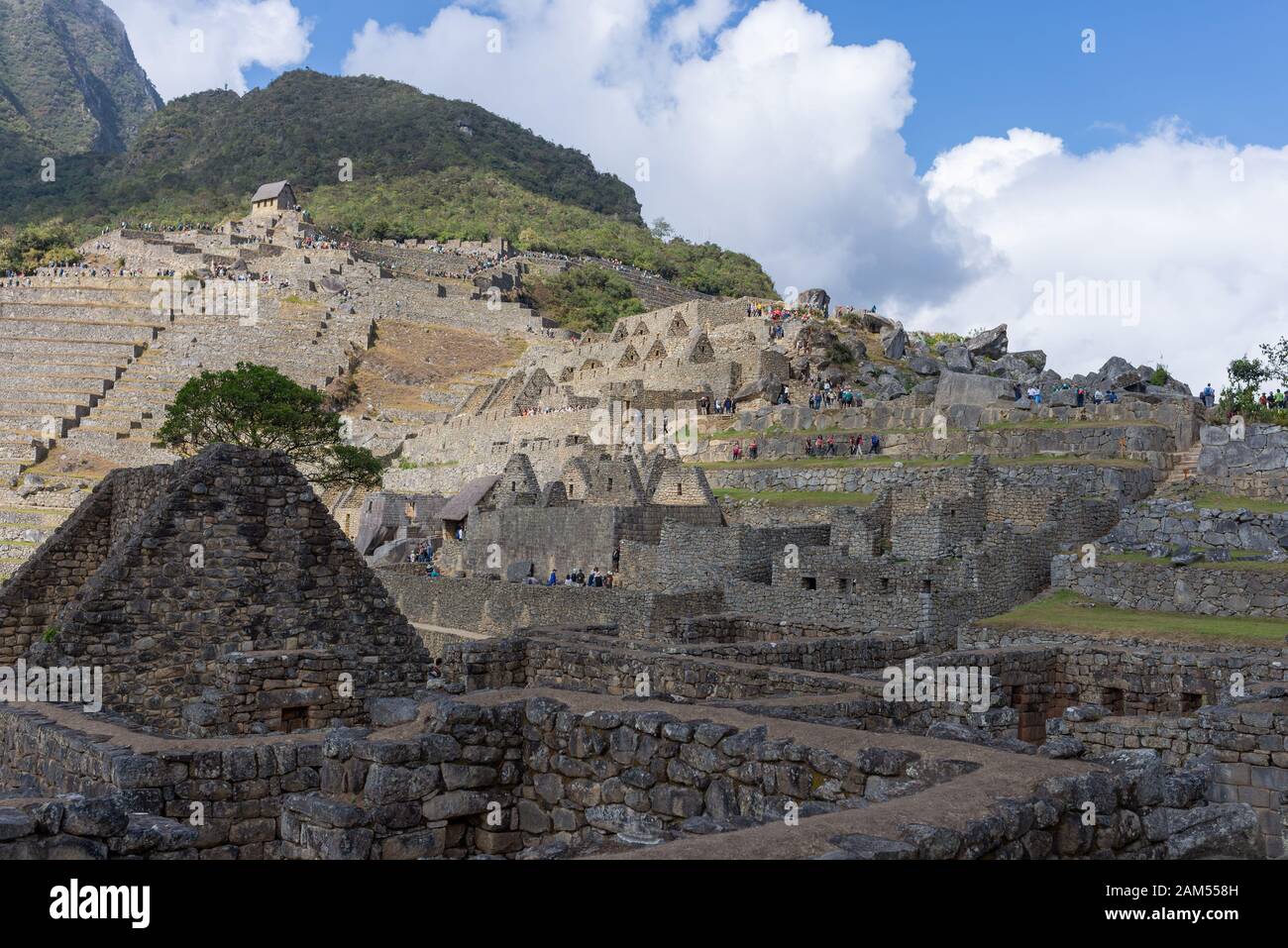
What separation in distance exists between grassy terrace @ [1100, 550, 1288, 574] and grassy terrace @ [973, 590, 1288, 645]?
1109 millimetres

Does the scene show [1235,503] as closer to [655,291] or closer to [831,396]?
[831,396]

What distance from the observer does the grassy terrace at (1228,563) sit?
18828 mm

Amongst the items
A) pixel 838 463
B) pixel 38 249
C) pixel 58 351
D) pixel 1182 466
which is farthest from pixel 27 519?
pixel 38 249

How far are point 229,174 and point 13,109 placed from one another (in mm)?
77652

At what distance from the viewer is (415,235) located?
11800cm

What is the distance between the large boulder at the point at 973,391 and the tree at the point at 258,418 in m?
24.6

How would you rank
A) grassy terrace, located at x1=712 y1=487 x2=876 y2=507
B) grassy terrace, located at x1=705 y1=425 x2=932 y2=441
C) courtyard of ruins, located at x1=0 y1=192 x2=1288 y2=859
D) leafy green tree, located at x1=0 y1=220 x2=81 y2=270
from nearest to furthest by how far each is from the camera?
courtyard of ruins, located at x1=0 y1=192 x2=1288 y2=859
grassy terrace, located at x1=712 y1=487 x2=876 y2=507
grassy terrace, located at x1=705 y1=425 x2=932 y2=441
leafy green tree, located at x1=0 y1=220 x2=81 y2=270

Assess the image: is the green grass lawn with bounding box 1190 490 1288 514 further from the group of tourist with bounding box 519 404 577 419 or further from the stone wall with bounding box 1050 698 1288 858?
the group of tourist with bounding box 519 404 577 419

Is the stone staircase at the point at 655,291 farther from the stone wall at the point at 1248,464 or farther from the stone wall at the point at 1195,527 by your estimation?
the stone wall at the point at 1195,527

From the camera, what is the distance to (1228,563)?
19.8 m

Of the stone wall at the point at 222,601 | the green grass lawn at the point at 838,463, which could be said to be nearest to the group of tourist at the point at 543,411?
the green grass lawn at the point at 838,463

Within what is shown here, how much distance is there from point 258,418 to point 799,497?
2395 cm

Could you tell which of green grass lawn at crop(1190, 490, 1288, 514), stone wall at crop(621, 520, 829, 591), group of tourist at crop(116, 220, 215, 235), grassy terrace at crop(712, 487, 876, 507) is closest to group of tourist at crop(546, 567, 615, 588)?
stone wall at crop(621, 520, 829, 591)

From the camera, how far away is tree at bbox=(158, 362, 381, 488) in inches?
1752
